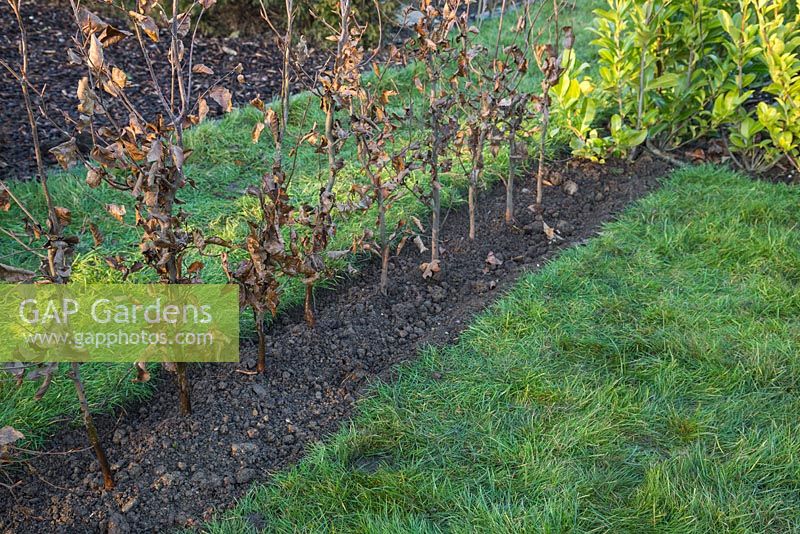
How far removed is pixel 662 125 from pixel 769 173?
770mm

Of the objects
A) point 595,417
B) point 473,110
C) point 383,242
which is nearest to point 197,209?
point 383,242

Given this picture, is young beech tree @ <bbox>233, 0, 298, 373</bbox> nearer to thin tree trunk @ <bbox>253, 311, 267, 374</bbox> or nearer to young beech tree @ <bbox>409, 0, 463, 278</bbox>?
thin tree trunk @ <bbox>253, 311, 267, 374</bbox>

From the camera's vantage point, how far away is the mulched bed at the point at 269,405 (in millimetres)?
2377

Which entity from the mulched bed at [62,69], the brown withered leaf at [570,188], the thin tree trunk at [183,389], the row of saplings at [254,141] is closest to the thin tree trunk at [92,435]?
the row of saplings at [254,141]

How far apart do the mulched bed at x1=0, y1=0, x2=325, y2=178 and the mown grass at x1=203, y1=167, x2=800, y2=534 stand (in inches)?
123

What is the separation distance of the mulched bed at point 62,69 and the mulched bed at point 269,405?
246 centimetres

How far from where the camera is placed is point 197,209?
4.24 metres

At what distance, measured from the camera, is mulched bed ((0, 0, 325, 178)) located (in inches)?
192

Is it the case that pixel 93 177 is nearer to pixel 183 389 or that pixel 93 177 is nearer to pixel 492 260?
pixel 183 389

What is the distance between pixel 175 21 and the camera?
2188 millimetres

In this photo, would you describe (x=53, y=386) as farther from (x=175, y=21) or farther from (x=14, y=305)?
(x=175, y=21)

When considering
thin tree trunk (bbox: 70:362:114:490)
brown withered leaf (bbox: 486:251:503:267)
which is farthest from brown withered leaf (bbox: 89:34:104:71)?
brown withered leaf (bbox: 486:251:503:267)

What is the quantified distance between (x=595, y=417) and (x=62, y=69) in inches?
207

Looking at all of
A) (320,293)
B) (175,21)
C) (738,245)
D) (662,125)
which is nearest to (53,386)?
(320,293)
